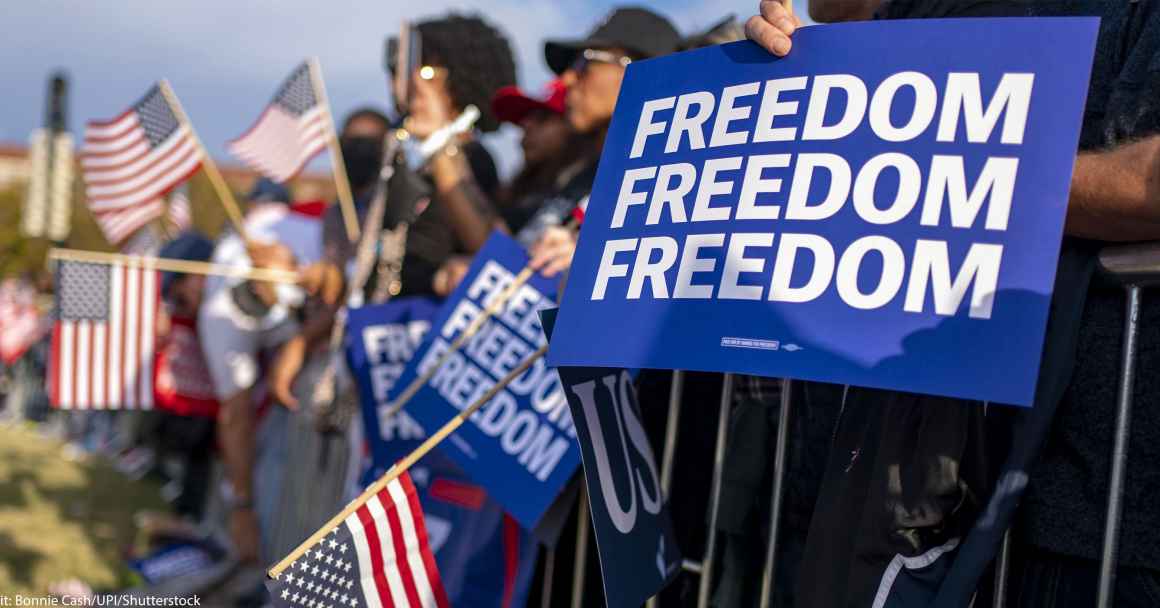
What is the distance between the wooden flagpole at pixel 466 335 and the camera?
9.11 feet

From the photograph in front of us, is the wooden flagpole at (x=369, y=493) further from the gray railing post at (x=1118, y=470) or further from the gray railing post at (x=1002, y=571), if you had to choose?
the gray railing post at (x=1118, y=470)

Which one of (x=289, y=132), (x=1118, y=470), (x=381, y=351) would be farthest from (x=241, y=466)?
(x=1118, y=470)

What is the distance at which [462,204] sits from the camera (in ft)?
12.2

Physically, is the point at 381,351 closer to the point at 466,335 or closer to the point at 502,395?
the point at 466,335

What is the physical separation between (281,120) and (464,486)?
291cm

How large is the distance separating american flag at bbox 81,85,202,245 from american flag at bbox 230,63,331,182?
315 mm

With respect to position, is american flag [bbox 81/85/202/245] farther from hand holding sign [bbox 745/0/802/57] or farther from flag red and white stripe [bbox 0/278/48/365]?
flag red and white stripe [bbox 0/278/48/365]

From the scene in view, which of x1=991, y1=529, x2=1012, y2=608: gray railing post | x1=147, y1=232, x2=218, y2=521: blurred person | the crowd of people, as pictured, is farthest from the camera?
x1=147, y1=232, x2=218, y2=521: blurred person

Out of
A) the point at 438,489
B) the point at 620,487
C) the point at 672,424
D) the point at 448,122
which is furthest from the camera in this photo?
the point at 448,122

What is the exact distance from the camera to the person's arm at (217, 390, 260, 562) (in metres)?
5.69

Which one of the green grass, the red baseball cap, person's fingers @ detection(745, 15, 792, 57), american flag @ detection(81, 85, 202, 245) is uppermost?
the red baseball cap

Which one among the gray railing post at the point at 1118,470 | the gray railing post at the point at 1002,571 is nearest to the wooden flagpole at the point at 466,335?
the gray railing post at the point at 1002,571

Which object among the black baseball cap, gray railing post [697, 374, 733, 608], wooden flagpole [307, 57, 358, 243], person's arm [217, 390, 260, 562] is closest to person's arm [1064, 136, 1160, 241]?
gray railing post [697, 374, 733, 608]

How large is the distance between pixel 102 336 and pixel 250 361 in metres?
0.79
